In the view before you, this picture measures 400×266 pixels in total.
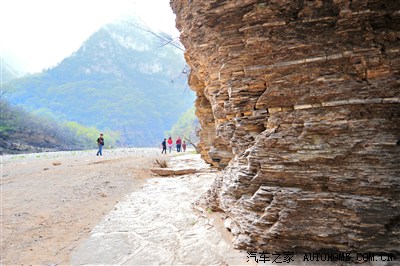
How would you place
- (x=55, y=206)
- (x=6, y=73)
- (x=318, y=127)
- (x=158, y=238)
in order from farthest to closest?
(x=6, y=73)
(x=55, y=206)
(x=158, y=238)
(x=318, y=127)

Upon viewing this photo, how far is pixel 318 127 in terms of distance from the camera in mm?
4324

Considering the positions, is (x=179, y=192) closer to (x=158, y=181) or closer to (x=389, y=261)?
(x=158, y=181)

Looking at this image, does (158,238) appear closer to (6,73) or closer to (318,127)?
(318,127)

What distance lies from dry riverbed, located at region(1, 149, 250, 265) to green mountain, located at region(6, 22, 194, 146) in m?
77.5

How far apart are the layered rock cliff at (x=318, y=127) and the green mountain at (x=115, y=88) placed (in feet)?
279

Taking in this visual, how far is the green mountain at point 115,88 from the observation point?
103m

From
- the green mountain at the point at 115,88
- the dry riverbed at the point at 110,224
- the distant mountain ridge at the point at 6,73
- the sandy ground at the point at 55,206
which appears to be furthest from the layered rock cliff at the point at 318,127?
the distant mountain ridge at the point at 6,73

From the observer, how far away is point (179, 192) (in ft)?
32.6

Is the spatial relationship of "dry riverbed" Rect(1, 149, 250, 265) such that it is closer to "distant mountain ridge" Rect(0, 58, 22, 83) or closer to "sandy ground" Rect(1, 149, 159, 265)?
"sandy ground" Rect(1, 149, 159, 265)

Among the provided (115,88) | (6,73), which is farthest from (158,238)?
(6,73)

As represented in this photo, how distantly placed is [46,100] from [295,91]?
393 feet

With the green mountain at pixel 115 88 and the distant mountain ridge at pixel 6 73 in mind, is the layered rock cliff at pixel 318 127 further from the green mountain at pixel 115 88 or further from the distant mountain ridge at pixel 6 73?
the distant mountain ridge at pixel 6 73

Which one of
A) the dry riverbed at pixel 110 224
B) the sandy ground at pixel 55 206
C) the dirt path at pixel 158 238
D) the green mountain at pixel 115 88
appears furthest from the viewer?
the green mountain at pixel 115 88

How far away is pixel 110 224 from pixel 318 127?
6046 millimetres
